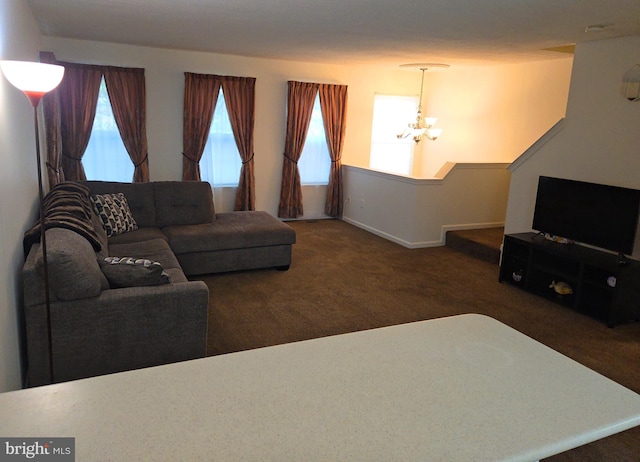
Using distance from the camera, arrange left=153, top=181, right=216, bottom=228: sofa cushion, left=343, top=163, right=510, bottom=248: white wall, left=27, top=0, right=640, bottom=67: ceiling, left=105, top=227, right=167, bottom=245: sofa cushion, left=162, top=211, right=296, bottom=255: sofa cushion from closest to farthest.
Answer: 1. left=27, top=0, right=640, bottom=67: ceiling
2. left=105, top=227, right=167, bottom=245: sofa cushion
3. left=162, top=211, right=296, bottom=255: sofa cushion
4. left=153, top=181, right=216, bottom=228: sofa cushion
5. left=343, top=163, right=510, bottom=248: white wall

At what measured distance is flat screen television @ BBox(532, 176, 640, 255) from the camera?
4.01 meters

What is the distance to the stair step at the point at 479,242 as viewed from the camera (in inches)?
224

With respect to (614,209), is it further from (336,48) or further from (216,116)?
(216,116)

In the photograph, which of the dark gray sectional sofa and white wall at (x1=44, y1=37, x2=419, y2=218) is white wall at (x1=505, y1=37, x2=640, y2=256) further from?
the dark gray sectional sofa

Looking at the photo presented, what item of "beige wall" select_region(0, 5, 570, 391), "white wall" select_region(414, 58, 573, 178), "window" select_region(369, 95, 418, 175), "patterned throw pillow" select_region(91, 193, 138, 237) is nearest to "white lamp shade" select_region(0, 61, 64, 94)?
"beige wall" select_region(0, 5, 570, 391)

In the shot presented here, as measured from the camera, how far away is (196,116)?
652 cm

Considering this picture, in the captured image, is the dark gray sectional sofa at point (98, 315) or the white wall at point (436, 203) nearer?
the dark gray sectional sofa at point (98, 315)

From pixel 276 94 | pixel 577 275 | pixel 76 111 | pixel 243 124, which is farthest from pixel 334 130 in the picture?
pixel 577 275

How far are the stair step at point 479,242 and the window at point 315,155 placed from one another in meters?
2.31

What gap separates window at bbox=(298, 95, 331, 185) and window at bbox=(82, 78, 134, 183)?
2.55 m

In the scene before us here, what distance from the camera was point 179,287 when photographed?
9.34 feet

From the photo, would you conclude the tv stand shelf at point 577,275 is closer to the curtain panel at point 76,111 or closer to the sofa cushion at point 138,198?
the sofa cushion at point 138,198

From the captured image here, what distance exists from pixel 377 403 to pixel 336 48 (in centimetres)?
498

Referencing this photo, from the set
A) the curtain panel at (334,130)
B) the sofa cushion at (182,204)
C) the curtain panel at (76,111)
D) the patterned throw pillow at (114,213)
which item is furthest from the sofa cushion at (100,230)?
the curtain panel at (334,130)
